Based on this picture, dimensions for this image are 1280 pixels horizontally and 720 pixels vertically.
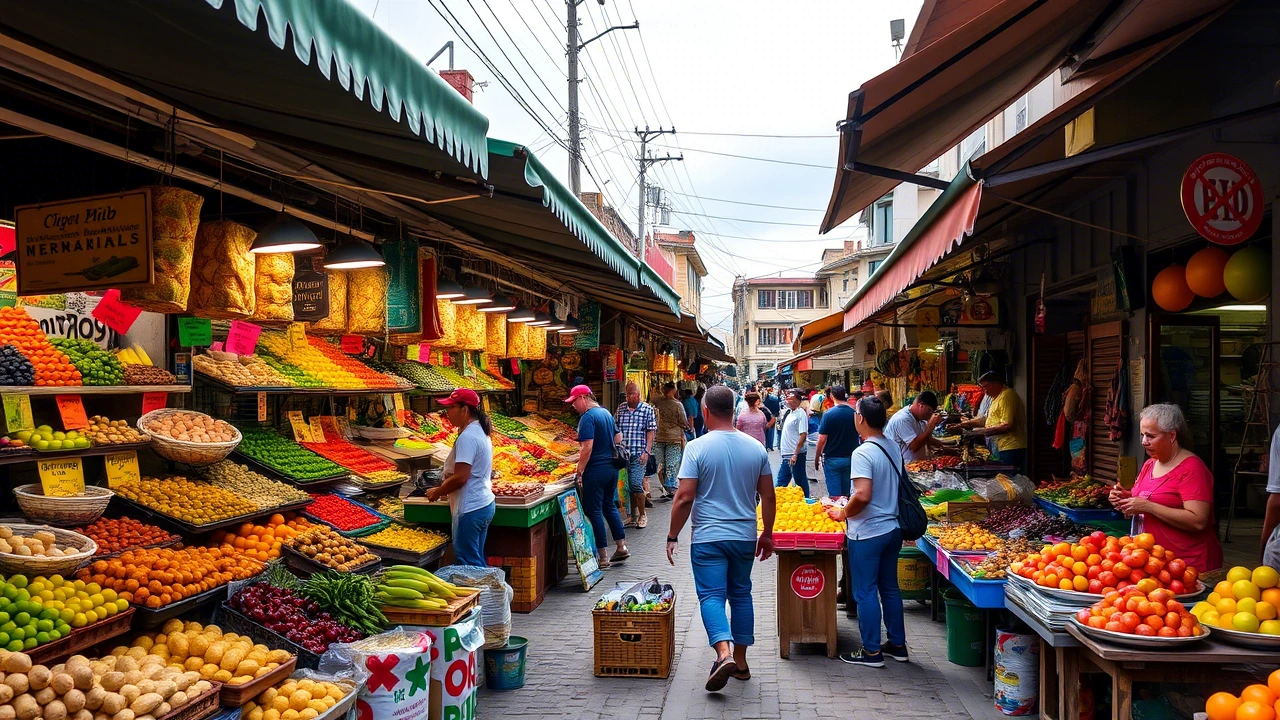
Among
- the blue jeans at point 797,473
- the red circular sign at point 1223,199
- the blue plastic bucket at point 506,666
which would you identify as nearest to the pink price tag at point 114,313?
the blue plastic bucket at point 506,666

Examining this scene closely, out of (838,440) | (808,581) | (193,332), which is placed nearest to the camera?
(808,581)

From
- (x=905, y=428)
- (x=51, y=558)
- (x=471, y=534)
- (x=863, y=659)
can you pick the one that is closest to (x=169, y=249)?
(x=51, y=558)

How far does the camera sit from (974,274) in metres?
11.4

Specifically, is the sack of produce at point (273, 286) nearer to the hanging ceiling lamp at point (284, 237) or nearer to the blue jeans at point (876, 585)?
the hanging ceiling lamp at point (284, 237)

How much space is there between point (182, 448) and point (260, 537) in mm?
825

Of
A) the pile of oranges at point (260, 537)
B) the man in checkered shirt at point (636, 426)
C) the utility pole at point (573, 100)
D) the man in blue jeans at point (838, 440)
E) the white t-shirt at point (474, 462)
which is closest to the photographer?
the pile of oranges at point (260, 537)

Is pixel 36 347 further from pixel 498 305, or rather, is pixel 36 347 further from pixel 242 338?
pixel 498 305

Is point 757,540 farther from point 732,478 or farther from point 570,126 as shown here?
point 570,126

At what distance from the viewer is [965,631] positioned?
20.7 ft

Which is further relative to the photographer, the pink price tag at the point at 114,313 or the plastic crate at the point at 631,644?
the plastic crate at the point at 631,644

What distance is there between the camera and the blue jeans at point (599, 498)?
9.61 m

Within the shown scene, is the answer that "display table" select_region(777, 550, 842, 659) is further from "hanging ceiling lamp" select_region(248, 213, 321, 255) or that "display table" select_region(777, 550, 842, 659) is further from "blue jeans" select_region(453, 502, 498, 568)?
"hanging ceiling lamp" select_region(248, 213, 321, 255)

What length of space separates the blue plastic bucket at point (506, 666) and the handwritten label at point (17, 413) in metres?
3.21

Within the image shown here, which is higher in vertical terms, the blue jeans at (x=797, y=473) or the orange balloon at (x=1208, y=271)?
the orange balloon at (x=1208, y=271)
